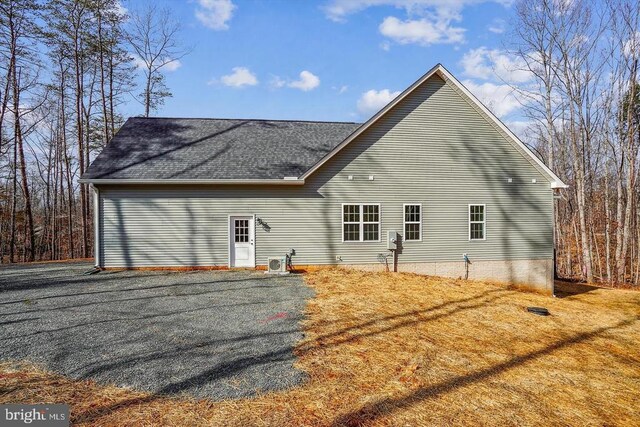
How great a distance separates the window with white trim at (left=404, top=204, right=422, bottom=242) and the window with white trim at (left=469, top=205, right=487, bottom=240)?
2118mm

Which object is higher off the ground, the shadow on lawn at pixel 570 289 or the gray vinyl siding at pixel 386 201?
the gray vinyl siding at pixel 386 201

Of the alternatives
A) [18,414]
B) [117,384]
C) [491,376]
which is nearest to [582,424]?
[491,376]

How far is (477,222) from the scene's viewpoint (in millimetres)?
12945

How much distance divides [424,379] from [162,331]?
14.5 ft

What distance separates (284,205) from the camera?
1204 cm

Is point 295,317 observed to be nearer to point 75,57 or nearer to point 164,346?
point 164,346

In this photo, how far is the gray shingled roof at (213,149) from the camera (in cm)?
1187

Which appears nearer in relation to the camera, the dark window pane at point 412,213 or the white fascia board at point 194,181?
the white fascia board at point 194,181

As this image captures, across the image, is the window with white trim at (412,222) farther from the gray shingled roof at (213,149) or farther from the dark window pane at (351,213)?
the gray shingled roof at (213,149)

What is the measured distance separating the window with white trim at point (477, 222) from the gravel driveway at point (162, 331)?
728cm

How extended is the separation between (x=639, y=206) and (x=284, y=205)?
2335 cm

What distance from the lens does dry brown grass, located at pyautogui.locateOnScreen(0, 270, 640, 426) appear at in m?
3.46

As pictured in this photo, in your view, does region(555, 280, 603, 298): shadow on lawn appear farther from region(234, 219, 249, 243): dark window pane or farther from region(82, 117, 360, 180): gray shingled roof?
region(234, 219, 249, 243): dark window pane

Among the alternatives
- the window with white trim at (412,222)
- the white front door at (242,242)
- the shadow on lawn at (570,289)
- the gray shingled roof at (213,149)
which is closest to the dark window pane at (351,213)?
the window with white trim at (412,222)
